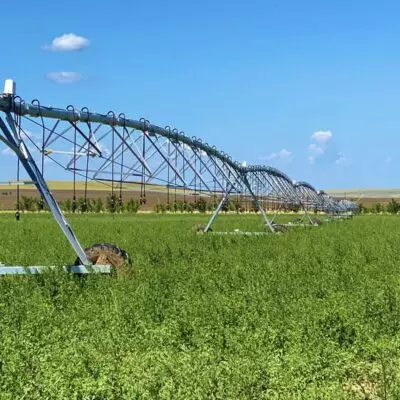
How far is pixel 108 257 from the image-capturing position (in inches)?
484

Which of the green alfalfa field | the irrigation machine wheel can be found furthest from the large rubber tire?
the green alfalfa field

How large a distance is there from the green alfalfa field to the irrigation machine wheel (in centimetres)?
46

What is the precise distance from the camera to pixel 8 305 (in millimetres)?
8398

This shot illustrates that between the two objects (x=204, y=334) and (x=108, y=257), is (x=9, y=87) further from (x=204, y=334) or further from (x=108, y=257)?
(x=204, y=334)

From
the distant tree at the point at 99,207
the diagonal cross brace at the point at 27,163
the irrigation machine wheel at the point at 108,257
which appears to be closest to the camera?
the diagonal cross brace at the point at 27,163

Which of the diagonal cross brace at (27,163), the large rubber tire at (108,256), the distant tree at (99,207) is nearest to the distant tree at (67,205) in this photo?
the distant tree at (99,207)

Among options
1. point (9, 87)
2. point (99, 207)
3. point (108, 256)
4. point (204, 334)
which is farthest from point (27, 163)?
point (99, 207)

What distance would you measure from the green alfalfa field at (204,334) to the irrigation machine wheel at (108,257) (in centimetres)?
46

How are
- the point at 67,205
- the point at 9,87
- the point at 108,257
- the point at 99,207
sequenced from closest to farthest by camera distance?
the point at 9,87
the point at 108,257
the point at 67,205
the point at 99,207

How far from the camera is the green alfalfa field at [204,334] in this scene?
5.16 m

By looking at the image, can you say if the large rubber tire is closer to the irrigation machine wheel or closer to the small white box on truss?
the irrigation machine wheel

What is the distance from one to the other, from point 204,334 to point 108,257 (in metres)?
5.89

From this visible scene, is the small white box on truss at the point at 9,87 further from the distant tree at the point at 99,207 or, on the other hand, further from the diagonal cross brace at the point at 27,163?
the distant tree at the point at 99,207

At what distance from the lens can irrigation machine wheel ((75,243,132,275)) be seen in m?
12.1
